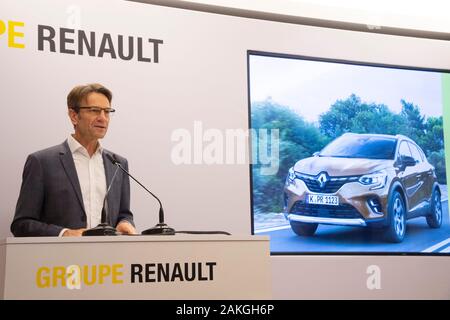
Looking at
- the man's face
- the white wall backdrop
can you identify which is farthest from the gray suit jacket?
the white wall backdrop

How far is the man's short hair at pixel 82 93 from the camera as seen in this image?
11.8 feet

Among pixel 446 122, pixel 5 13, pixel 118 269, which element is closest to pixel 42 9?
pixel 5 13

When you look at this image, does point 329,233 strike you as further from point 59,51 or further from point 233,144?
point 59,51

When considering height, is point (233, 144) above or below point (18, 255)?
above

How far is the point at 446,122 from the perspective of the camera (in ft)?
16.3

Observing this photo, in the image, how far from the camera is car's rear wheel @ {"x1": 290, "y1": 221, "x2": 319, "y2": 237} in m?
4.48

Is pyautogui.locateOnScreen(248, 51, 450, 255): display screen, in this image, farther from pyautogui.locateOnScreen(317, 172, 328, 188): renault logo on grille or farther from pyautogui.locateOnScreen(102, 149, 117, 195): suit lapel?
pyautogui.locateOnScreen(102, 149, 117, 195): suit lapel

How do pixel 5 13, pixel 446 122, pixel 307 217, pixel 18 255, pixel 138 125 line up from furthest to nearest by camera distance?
pixel 446 122, pixel 307 217, pixel 138 125, pixel 5 13, pixel 18 255

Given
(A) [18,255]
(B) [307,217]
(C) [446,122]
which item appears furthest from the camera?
(C) [446,122]

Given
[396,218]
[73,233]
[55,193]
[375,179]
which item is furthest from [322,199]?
[73,233]

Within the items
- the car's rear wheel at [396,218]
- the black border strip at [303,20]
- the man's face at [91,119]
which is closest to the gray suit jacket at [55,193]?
the man's face at [91,119]

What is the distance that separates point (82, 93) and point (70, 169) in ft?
1.43

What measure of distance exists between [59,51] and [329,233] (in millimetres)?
2100

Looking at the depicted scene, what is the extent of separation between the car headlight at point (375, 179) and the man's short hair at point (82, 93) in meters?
1.91
